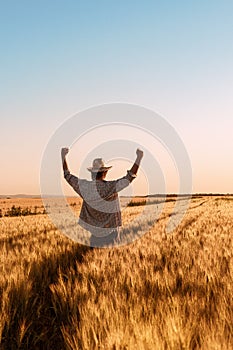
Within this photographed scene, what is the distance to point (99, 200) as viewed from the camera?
6809 millimetres

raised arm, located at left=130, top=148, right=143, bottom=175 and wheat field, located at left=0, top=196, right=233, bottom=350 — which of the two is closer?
wheat field, located at left=0, top=196, right=233, bottom=350

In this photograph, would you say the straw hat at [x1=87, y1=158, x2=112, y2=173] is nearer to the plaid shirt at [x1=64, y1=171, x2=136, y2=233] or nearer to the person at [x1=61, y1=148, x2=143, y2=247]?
the person at [x1=61, y1=148, x2=143, y2=247]

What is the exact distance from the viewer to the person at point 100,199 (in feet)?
21.3

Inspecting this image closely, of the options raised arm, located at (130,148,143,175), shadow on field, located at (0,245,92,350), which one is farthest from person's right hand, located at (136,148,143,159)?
shadow on field, located at (0,245,92,350)

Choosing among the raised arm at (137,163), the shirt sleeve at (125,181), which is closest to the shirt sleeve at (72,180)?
the shirt sleeve at (125,181)

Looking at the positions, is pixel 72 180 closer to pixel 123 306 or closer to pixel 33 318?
pixel 33 318

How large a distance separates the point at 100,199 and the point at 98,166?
597 millimetres

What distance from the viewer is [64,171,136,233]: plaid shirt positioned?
653cm

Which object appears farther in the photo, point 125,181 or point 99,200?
point 99,200

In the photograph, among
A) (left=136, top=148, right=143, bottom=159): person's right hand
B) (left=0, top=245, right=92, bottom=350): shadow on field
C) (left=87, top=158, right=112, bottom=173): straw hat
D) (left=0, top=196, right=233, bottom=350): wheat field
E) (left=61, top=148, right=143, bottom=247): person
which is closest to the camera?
(left=0, top=196, right=233, bottom=350): wheat field

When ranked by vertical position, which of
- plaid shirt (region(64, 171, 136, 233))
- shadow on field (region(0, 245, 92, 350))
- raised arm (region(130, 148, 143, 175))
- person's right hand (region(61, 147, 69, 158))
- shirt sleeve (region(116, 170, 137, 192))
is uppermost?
person's right hand (region(61, 147, 69, 158))

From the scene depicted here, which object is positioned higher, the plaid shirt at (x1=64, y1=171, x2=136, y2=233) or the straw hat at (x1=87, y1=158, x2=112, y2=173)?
the straw hat at (x1=87, y1=158, x2=112, y2=173)

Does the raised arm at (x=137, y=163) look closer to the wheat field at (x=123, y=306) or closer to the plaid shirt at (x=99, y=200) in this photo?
the plaid shirt at (x=99, y=200)

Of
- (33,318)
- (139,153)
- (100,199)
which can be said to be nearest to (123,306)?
(33,318)
